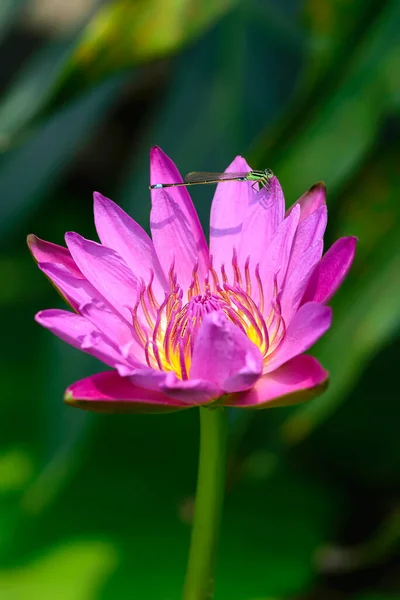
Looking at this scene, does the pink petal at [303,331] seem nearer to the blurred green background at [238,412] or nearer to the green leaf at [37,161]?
the blurred green background at [238,412]

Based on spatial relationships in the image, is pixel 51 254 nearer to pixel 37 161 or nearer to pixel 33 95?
pixel 33 95

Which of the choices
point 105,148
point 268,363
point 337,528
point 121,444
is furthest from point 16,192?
point 268,363

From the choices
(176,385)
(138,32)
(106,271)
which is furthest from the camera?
(138,32)

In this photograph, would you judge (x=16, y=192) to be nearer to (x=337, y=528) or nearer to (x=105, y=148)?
(x=105, y=148)

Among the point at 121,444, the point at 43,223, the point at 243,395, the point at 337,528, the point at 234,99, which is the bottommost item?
the point at 337,528

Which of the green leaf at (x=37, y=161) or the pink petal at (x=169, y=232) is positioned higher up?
the green leaf at (x=37, y=161)

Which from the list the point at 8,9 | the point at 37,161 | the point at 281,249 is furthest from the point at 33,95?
the point at 281,249

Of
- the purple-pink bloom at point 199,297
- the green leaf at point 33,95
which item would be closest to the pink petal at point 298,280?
the purple-pink bloom at point 199,297
